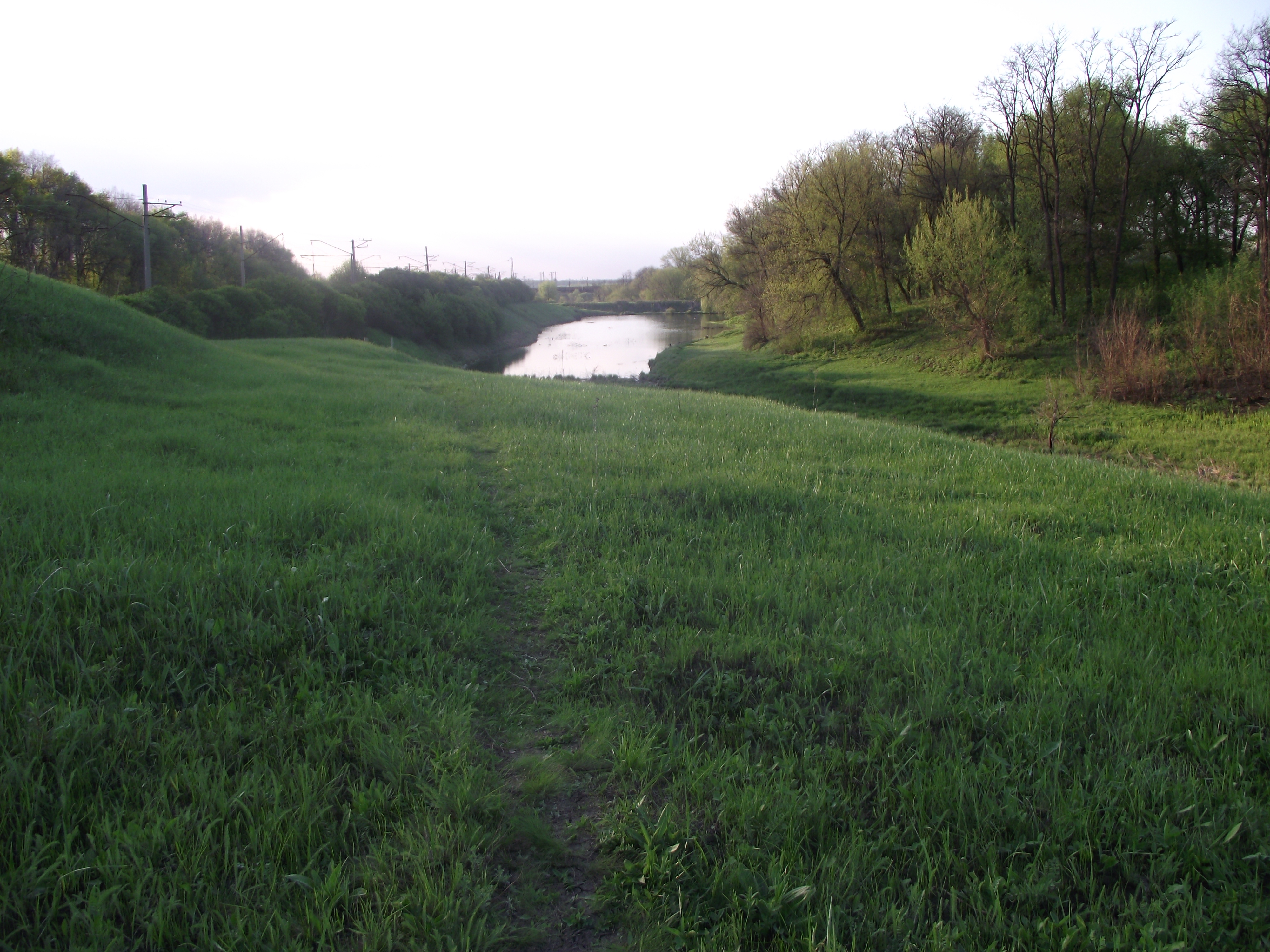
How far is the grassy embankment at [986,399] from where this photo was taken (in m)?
18.4

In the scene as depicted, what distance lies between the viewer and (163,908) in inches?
83.0

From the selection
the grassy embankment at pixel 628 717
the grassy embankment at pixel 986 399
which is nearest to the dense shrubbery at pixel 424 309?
the grassy embankment at pixel 986 399

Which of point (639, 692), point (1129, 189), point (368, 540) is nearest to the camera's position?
point (639, 692)

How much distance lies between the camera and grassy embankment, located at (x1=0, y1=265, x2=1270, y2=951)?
2223mm

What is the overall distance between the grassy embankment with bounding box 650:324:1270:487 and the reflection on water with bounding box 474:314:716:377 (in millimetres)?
4432

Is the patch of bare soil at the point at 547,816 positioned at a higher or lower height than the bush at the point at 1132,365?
lower

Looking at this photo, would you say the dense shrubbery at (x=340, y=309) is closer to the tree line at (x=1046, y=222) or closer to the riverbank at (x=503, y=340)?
the riverbank at (x=503, y=340)

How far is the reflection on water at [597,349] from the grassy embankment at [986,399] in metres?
4.43

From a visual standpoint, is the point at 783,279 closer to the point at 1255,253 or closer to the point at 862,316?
the point at 862,316

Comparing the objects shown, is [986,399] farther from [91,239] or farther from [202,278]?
[202,278]

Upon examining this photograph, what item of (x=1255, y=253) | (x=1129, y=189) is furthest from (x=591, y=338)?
(x=1255, y=253)

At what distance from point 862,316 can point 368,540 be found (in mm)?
43114

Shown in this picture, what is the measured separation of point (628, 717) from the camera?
10.8 ft

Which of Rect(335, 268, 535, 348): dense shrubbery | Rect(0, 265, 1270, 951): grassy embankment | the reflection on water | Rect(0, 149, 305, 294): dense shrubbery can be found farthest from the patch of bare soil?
Rect(335, 268, 535, 348): dense shrubbery
